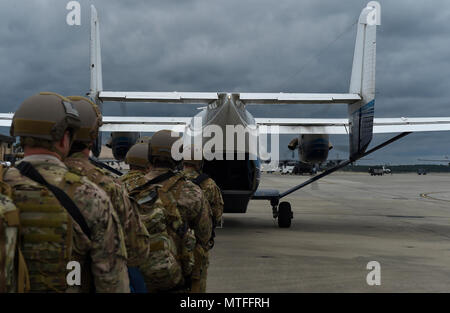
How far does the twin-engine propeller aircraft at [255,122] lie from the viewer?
10.6 meters

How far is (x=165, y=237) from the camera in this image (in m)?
3.34

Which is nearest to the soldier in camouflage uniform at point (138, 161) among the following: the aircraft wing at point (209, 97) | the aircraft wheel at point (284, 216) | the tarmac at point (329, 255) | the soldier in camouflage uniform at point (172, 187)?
the soldier in camouflage uniform at point (172, 187)

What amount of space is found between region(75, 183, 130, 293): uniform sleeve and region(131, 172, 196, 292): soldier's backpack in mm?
1074

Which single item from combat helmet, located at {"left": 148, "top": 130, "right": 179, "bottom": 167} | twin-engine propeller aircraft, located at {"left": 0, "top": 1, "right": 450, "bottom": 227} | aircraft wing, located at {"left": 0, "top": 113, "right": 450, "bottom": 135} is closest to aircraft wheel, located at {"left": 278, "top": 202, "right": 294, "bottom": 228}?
twin-engine propeller aircraft, located at {"left": 0, "top": 1, "right": 450, "bottom": 227}


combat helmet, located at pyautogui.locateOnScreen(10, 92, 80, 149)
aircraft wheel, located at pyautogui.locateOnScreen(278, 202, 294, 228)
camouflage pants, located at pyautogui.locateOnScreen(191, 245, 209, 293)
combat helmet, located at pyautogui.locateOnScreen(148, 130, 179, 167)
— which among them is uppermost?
combat helmet, located at pyautogui.locateOnScreen(10, 92, 80, 149)

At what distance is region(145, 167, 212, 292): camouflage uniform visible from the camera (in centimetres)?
375

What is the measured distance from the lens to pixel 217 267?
24.7 ft

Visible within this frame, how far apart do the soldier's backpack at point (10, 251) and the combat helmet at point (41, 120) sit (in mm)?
292

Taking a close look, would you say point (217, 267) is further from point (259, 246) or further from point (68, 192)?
point (68, 192)

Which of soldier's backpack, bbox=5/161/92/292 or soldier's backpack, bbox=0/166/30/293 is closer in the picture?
soldier's backpack, bbox=0/166/30/293

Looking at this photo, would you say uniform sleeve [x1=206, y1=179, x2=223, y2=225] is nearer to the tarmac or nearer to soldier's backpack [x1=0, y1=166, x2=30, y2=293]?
the tarmac

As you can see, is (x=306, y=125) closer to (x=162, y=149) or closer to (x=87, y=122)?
(x=162, y=149)

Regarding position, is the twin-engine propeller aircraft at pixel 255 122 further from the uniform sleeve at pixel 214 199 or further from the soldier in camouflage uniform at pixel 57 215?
the soldier in camouflage uniform at pixel 57 215

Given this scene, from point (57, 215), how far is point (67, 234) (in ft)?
0.31
